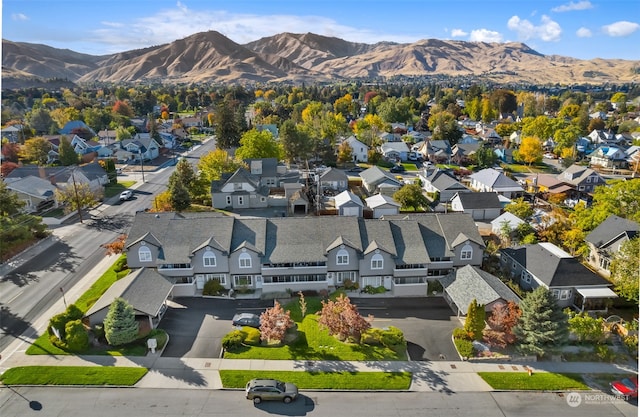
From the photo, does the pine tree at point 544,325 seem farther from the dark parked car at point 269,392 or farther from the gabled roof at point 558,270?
the dark parked car at point 269,392

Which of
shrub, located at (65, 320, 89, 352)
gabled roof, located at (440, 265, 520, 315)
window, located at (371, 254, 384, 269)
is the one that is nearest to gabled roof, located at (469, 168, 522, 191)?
gabled roof, located at (440, 265, 520, 315)

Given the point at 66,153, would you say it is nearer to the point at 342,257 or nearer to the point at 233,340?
the point at 342,257

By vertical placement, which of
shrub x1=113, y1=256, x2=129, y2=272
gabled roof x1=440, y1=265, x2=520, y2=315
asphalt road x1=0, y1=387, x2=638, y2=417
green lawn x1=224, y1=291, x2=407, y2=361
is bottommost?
asphalt road x1=0, y1=387, x2=638, y2=417

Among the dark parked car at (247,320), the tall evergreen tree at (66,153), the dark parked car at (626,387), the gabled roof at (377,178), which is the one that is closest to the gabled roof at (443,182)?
the gabled roof at (377,178)

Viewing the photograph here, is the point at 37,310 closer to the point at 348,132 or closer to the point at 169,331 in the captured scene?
the point at 169,331

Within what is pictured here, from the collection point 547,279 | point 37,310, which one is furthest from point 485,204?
point 37,310

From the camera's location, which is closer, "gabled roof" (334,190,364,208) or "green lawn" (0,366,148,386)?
"green lawn" (0,366,148,386)

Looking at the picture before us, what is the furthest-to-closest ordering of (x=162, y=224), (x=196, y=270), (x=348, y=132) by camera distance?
(x=348, y=132), (x=162, y=224), (x=196, y=270)

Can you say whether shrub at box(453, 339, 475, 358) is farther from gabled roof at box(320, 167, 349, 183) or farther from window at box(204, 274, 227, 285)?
gabled roof at box(320, 167, 349, 183)
